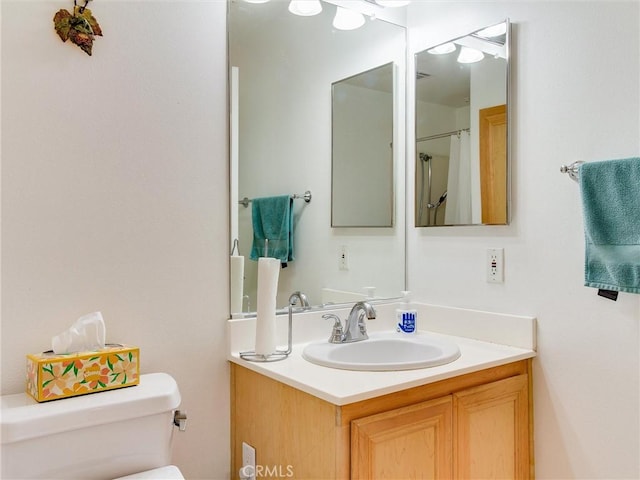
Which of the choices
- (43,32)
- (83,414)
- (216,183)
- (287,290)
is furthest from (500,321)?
(43,32)

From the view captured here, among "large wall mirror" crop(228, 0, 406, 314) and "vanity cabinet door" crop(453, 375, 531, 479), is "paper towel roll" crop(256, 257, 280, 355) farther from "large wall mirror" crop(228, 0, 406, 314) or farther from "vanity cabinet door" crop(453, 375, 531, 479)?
"vanity cabinet door" crop(453, 375, 531, 479)

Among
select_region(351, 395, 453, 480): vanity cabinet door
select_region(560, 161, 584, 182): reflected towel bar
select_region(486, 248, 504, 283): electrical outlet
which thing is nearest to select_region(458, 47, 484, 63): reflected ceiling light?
select_region(560, 161, 584, 182): reflected towel bar

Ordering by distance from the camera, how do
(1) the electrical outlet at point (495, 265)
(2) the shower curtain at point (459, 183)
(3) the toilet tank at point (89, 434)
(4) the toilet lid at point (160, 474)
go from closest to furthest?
(3) the toilet tank at point (89, 434) < (4) the toilet lid at point (160, 474) < (1) the electrical outlet at point (495, 265) < (2) the shower curtain at point (459, 183)

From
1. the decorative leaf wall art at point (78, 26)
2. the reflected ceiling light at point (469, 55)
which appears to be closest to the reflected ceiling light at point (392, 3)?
the reflected ceiling light at point (469, 55)

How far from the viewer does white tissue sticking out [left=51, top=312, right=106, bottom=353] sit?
1.31 meters

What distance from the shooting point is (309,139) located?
194cm

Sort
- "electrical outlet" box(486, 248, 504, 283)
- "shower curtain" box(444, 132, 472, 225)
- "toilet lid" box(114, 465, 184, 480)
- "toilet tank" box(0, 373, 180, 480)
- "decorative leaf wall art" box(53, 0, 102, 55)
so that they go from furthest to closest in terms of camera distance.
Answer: "shower curtain" box(444, 132, 472, 225)
"electrical outlet" box(486, 248, 504, 283)
"decorative leaf wall art" box(53, 0, 102, 55)
"toilet lid" box(114, 465, 184, 480)
"toilet tank" box(0, 373, 180, 480)

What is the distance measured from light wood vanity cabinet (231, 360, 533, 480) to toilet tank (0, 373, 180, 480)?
0.32 meters

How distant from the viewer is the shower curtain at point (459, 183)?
1.92 meters

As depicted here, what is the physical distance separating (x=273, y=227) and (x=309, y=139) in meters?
0.39

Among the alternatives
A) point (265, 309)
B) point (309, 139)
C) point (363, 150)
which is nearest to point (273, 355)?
point (265, 309)

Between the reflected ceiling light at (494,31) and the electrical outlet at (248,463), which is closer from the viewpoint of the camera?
the electrical outlet at (248,463)

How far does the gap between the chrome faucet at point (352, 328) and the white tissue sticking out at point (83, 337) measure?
0.77m

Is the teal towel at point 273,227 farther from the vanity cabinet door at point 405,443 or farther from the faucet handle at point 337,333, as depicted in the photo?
the vanity cabinet door at point 405,443
